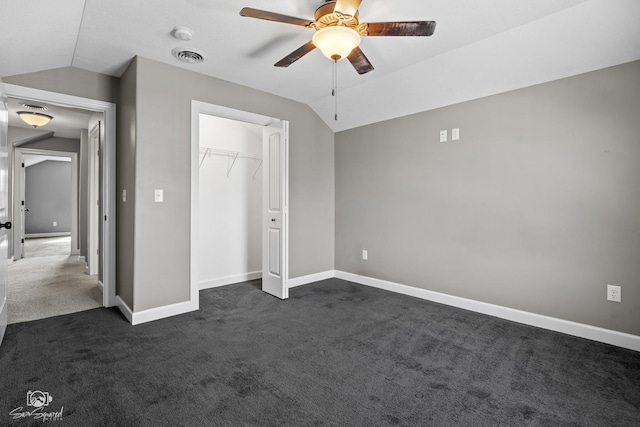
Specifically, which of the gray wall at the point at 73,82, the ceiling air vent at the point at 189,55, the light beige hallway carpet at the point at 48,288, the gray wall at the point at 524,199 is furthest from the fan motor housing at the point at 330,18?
the light beige hallway carpet at the point at 48,288

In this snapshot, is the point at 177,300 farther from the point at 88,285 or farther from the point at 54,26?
the point at 54,26

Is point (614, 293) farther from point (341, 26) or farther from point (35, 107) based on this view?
point (35, 107)

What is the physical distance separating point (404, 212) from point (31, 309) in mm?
4159

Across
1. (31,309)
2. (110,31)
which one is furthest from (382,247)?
(31,309)

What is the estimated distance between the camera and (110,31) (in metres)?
2.46

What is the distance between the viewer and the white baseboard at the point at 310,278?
4.18 metres

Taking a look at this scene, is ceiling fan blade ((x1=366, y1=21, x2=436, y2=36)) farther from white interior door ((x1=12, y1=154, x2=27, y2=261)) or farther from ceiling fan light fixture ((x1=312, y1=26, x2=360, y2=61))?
white interior door ((x1=12, y1=154, x2=27, y2=261))

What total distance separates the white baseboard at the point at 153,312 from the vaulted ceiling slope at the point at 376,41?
2241mm

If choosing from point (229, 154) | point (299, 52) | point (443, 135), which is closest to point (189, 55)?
point (299, 52)

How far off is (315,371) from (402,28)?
88.7 inches

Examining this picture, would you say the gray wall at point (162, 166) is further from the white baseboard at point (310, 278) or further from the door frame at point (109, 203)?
the white baseboard at point (310, 278)

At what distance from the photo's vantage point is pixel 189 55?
2.87m

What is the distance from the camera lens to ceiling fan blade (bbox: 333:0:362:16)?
6.07 ft

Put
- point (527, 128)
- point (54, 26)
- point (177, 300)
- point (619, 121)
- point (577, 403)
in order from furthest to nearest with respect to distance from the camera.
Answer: point (177, 300)
point (527, 128)
point (619, 121)
point (54, 26)
point (577, 403)
